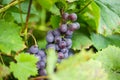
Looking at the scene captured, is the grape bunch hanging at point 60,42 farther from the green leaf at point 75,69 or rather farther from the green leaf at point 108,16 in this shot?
the green leaf at point 75,69

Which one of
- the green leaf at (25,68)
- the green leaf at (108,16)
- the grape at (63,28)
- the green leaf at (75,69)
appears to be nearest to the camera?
the green leaf at (75,69)

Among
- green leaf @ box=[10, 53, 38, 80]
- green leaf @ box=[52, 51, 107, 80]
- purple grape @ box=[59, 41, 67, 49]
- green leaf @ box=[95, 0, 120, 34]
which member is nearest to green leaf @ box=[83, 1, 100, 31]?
green leaf @ box=[95, 0, 120, 34]

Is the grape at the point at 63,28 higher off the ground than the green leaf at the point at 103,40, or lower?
higher

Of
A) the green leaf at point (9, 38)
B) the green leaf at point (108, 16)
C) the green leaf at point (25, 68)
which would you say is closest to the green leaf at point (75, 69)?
the green leaf at point (25, 68)

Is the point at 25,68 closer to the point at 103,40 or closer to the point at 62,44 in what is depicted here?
the point at 62,44

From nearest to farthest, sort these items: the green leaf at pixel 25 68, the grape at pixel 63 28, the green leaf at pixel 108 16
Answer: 1. the green leaf at pixel 25 68
2. the grape at pixel 63 28
3. the green leaf at pixel 108 16

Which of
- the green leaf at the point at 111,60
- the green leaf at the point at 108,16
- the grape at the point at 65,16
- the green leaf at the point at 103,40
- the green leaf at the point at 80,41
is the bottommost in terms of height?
the green leaf at the point at 111,60

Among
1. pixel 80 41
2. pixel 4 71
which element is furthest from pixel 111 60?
pixel 4 71
